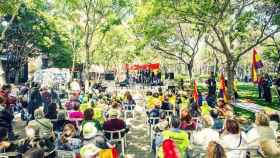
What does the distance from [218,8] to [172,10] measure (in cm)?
227

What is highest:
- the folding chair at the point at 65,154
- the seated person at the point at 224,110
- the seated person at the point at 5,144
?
the seated person at the point at 224,110

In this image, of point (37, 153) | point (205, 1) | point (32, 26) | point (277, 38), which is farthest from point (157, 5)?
point (277, 38)

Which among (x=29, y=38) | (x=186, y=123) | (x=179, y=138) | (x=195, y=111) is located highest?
(x=29, y=38)

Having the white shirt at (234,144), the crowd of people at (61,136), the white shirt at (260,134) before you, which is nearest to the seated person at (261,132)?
the white shirt at (260,134)

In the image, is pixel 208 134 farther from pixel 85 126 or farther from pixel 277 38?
pixel 277 38

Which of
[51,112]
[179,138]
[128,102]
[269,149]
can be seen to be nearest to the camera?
[269,149]

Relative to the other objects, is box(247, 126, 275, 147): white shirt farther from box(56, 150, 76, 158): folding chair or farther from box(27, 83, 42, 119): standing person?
box(27, 83, 42, 119): standing person

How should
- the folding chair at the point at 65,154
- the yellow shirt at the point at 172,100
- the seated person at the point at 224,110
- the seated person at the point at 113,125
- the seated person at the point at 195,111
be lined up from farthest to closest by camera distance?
the yellow shirt at the point at 172,100 < the seated person at the point at 195,111 < the seated person at the point at 224,110 < the seated person at the point at 113,125 < the folding chair at the point at 65,154

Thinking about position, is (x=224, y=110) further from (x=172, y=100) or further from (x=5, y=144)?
(x=5, y=144)

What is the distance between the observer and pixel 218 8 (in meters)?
19.2

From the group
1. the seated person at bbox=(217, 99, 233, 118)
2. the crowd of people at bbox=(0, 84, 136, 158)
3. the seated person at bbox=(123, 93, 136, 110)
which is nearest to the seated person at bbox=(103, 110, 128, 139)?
the crowd of people at bbox=(0, 84, 136, 158)

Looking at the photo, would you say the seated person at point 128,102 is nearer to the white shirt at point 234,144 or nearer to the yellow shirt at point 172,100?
the yellow shirt at point 172,100

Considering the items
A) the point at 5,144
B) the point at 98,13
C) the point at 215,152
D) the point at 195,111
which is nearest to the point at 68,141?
the point at 5,144

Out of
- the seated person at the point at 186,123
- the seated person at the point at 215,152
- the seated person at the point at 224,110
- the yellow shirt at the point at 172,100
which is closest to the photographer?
the seated person at the point at 215,152
